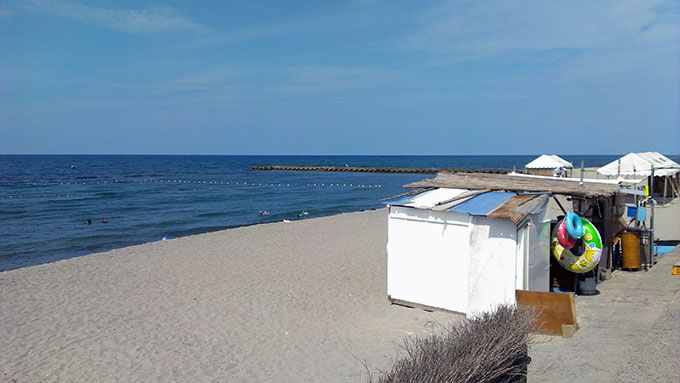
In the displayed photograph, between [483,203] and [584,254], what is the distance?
1829 mm

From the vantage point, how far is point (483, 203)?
8.42m

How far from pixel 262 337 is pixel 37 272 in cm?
801

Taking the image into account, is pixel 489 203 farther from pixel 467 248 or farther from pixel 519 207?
pixel 467 248

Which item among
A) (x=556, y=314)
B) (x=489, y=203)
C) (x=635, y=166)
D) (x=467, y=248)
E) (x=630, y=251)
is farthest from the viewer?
(x=635, y=166)

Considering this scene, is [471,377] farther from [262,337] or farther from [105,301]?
[105,301]

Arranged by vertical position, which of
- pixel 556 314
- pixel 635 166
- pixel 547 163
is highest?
pixel 635 166

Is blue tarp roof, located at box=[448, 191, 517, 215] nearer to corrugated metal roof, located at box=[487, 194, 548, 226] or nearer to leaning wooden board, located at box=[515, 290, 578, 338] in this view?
corrugated metal roof, located at box=[487, 194, 548, 226]

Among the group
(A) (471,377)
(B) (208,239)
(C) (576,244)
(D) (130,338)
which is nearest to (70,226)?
(B) (208,239)

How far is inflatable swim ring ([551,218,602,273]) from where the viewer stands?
8383 mm

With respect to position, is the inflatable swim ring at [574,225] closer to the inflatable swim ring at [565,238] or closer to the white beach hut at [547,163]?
the inflatable swim ring at [565,238]

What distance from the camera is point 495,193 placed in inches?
354

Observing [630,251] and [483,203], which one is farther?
[630,251]

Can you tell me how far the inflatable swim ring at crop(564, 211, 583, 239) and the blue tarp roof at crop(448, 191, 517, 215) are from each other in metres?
0.97

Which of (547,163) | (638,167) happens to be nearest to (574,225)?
(638,167)
